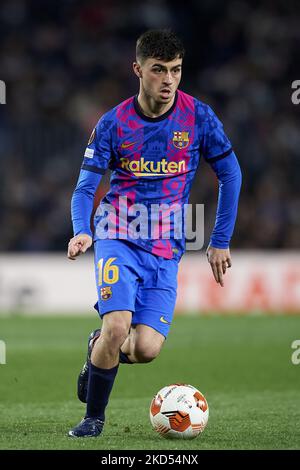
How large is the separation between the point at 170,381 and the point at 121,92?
10086mm

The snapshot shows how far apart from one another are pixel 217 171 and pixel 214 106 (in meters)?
12.1

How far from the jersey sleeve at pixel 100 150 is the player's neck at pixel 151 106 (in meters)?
0.24

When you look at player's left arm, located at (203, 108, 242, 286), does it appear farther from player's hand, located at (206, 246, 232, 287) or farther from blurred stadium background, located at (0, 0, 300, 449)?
blurred stadium background, located at (0, 0, 300, 449)

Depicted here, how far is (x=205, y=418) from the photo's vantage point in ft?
18.6

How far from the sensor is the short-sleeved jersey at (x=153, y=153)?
19.4ft

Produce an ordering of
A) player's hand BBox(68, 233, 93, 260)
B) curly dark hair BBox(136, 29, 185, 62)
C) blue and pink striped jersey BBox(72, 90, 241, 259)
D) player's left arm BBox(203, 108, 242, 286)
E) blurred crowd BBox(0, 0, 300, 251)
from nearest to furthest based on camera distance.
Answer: player's hand BBox(68, 233, 93, 260) → curly dark hair BBox(136, 29, 185, 62) → blue and pink striped jersey BBox(72, 90, 241, 259) → player's left arm BBox(203, 108, 242, 286) → blurred crowd BBox(0, 0, 300, 251)

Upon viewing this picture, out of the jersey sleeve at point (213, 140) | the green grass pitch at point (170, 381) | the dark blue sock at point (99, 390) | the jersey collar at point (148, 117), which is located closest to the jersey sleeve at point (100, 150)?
the jersey collar at point (148, 117)

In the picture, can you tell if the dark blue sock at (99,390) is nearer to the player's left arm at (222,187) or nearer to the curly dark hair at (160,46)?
the player's left arm at (222,187)

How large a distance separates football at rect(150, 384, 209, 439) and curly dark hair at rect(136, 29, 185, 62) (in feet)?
6.32

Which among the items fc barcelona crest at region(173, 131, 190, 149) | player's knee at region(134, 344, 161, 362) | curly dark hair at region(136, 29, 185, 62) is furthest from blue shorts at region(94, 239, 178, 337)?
curly dark hair at region(136, 29, 185, 62)

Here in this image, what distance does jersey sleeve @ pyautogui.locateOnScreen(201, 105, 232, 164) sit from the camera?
6.03 meters

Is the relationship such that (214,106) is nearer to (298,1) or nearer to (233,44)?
(233,44)

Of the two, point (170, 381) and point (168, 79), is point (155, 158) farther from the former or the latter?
point (170, 381)
